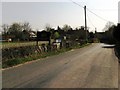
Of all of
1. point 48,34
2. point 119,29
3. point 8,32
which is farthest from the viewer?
point 8,32

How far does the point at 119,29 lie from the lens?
5928 centimetres

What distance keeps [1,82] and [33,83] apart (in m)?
1.52

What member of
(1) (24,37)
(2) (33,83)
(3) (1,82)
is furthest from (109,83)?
(1) (24,37)

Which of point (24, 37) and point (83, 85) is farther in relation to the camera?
point (24, 37)

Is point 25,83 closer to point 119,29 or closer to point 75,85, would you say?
point 75,85

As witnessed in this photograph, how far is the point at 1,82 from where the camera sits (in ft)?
39.7

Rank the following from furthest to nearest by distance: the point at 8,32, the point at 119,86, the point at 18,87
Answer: the point at 8,32, the point at 119,86, the point at 18,87

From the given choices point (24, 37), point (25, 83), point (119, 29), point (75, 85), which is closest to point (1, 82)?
point (25, 83)

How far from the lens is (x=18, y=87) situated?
1069cm

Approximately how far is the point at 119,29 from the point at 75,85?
164ft

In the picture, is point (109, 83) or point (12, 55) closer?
point (109, 83)

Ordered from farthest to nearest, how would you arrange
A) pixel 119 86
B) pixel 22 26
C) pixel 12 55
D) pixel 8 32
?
pixel 22 26, pixel 8 32, pixel 12 55, pixel 119 86

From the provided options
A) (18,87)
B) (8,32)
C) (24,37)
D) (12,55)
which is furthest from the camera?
(8,32)

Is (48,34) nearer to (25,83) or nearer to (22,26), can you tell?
(25,83)
